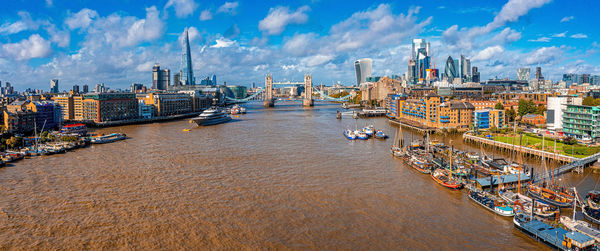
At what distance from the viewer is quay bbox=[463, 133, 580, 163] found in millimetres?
20666

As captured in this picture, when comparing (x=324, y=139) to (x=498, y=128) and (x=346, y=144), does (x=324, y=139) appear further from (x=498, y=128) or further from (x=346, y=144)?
(x=498, y=128)

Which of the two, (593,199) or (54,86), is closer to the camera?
(593,199)

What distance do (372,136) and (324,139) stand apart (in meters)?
4.69

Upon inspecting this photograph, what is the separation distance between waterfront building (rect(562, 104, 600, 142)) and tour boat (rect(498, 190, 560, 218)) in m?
15.2

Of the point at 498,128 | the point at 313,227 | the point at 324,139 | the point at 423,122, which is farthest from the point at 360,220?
the point at 423,122

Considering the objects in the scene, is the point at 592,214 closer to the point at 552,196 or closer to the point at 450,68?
the point at 552,196

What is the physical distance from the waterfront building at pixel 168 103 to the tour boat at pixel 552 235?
51.2 m

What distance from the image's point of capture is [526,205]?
13281 millimetres

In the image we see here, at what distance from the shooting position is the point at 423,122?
40.1m

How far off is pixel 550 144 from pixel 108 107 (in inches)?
1758

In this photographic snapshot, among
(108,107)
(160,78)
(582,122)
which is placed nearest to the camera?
(582,122)

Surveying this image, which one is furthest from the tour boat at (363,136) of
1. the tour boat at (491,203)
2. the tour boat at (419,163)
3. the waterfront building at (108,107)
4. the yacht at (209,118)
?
the waterfront building at (108,107)

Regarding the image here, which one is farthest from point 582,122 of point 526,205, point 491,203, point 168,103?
point 168,103

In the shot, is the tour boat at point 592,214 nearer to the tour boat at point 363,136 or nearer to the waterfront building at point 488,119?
the tour boat at point 363,136
